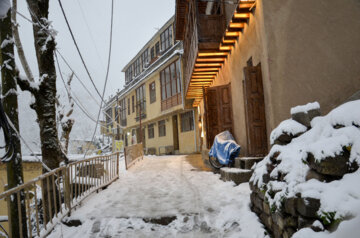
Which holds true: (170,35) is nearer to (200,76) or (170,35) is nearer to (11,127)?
(200,76)

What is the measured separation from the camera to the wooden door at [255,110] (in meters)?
6.76

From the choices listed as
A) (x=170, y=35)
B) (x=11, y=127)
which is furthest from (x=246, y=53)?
(x=170, y=35)

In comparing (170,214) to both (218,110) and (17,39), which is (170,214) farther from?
(218,110)

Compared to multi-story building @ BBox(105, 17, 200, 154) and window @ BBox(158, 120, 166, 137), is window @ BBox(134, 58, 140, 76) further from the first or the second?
window @ BBox(158, 120, 166, 137)

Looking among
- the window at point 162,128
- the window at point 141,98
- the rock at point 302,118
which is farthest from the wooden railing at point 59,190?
the window at point 141,98

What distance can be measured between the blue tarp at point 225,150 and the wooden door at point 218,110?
4.26 feet

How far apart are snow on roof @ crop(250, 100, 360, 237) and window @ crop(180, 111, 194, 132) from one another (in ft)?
51.7

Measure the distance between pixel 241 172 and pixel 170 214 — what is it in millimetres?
2590

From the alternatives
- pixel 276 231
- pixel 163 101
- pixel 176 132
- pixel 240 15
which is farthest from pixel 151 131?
pixel 276 231

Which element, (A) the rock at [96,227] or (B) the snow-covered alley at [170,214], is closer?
(B) the snow-covered alley at [170,214]

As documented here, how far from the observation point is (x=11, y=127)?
4234 mm

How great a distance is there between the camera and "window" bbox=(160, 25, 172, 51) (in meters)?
21.9

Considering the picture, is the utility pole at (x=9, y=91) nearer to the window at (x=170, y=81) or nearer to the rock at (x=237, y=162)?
the rock at (x=237, y=162)

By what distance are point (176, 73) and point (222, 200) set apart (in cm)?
1523
